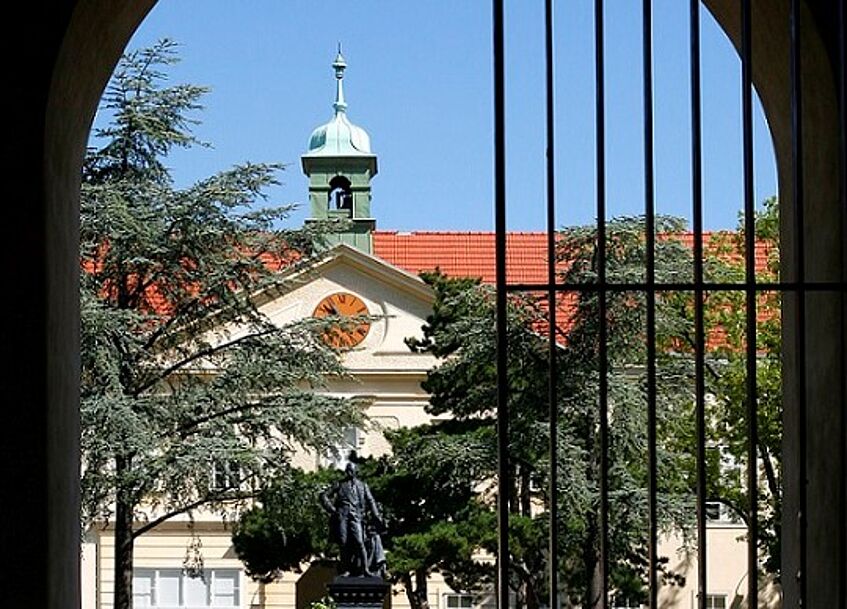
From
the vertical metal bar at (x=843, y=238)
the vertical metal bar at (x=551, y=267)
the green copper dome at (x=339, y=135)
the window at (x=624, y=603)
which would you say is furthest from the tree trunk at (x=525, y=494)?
the vertical metal bar at (x=551, y=267)

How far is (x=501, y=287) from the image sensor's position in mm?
4527

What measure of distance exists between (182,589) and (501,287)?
23.8 metres

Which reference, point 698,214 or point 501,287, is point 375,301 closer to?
point 698,214

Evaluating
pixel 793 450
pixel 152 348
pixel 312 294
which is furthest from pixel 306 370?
pixel 793 450

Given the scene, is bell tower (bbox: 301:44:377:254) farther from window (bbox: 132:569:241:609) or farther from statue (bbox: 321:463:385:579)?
statue (bbox: 321:463:385:579)

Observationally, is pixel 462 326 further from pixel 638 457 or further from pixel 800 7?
pixel 800 7

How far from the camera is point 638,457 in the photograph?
2144cm

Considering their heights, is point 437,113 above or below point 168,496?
above

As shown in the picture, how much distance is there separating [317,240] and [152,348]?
8.05 feet

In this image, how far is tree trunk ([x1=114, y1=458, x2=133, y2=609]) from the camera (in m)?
19.8

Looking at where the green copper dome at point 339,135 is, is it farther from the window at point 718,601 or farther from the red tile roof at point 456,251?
the window at point 718,601

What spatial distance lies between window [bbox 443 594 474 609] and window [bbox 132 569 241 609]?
10.2 feet

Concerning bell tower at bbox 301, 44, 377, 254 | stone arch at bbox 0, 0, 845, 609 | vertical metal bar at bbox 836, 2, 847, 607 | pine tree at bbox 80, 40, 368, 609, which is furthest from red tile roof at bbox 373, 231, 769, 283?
vertical metal bar at bbox 836, 2, 847, 607

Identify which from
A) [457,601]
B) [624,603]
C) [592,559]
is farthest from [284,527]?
[457,601]
